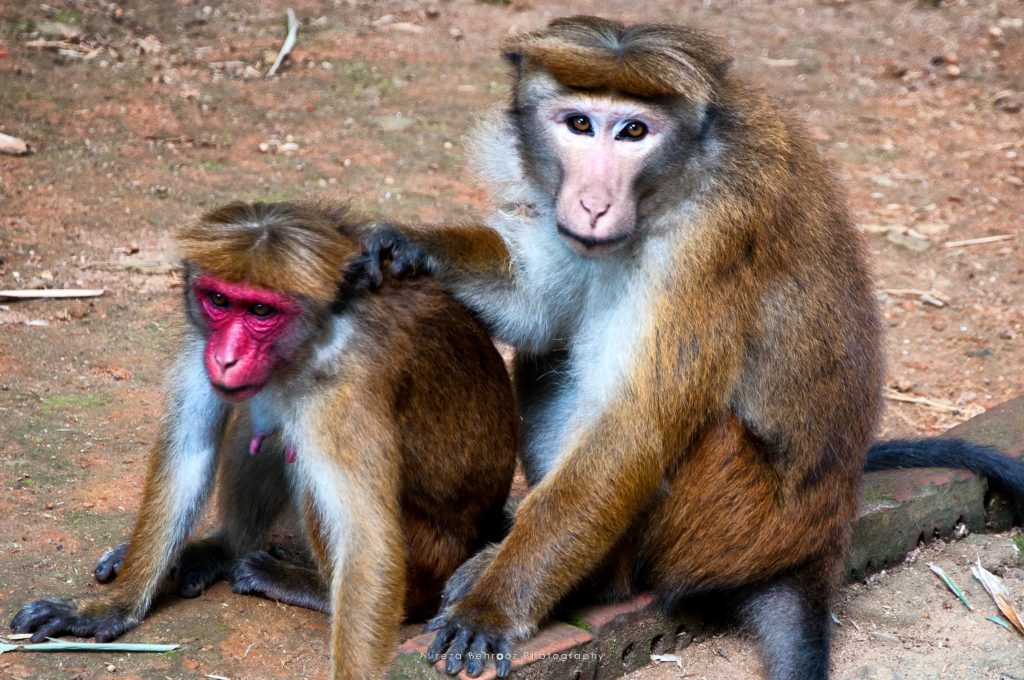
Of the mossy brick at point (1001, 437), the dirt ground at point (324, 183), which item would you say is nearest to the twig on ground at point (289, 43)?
the dirt ground at point (324, 183)

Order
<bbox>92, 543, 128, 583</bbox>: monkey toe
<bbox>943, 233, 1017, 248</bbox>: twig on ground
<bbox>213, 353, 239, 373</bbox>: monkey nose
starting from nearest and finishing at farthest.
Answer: <bbox>213, 353, 239, 373</bbox>: monkey nose < <bbox>92, 543, 128, 583</bbox>: monkey toe < <bbox>943, 233, 1017, 248</bbox>: twig on ground

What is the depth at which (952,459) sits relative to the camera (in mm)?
6004

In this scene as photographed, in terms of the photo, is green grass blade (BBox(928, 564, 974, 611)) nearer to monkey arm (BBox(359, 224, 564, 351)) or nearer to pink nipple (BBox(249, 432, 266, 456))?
monkey arm (BBox(359, 224, 564, 351))

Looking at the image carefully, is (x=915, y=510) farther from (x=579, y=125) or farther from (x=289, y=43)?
(x=289, y=43)

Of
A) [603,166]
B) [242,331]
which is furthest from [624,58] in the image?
[242,331]

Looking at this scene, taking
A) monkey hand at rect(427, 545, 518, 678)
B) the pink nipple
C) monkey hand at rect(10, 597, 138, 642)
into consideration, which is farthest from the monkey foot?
monkey hand at rect(10, 597, 138, 642)

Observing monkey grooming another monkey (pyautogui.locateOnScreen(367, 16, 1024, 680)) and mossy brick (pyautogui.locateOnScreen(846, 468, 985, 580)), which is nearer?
monkey grooming another monkey (pyautogui.locateOnScreen(367, 16, 1024, 680))

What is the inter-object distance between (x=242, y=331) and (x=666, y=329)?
1.48 metres

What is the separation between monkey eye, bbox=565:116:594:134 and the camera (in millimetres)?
4691

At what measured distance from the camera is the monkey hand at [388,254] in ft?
15.7

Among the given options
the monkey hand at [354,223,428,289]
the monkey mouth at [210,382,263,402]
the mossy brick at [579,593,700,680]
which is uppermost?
the monkey hand at [354,223,428,289]

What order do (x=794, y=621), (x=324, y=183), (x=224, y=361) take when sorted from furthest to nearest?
(x=324, y=183) < (x=794, y=621) < (x=224, y=361)

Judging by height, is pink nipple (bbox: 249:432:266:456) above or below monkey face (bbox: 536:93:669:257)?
below

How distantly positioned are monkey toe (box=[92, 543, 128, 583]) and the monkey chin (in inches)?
83.6
